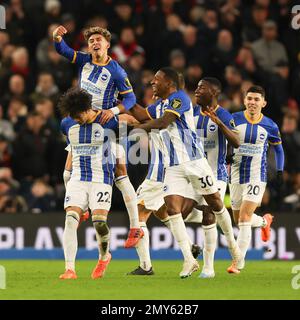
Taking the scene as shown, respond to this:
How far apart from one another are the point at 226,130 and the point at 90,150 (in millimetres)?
1536

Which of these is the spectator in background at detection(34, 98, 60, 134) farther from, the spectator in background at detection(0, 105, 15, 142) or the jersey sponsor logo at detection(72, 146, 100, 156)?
the jersey sponsor logo at detection(72, 146, 100, 156)

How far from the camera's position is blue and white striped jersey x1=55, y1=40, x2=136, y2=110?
42.3 feet

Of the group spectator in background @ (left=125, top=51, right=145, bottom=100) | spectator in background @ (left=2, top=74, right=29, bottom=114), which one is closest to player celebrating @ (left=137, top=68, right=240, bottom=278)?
spectator in background @ (left=125, top=51, right=145, bottom=100)

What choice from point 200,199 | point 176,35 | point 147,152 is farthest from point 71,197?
point 176,35

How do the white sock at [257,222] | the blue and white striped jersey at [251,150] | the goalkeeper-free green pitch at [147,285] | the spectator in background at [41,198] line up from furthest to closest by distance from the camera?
1. the spectator in background at [41,198]
2. the white sock at [257,222]
3. the blue and white striped jersey at [251,150]
4. the goalkeeper-free green pitch at [147,285]

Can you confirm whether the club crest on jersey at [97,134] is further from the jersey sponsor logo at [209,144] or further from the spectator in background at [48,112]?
the spectator in background at [48,112]

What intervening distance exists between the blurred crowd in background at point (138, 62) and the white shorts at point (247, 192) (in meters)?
3.53

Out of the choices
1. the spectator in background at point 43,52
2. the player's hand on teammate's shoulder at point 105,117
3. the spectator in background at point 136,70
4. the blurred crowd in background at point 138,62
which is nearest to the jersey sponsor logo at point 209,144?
the player's hand on teammate's shoulder at point 105,117

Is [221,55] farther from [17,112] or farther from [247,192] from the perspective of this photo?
[247,192]

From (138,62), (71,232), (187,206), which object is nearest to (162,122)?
(187,206)

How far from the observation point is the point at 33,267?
15.2 metres

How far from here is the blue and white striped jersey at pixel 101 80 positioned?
1291cm

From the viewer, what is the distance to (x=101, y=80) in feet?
42.4
